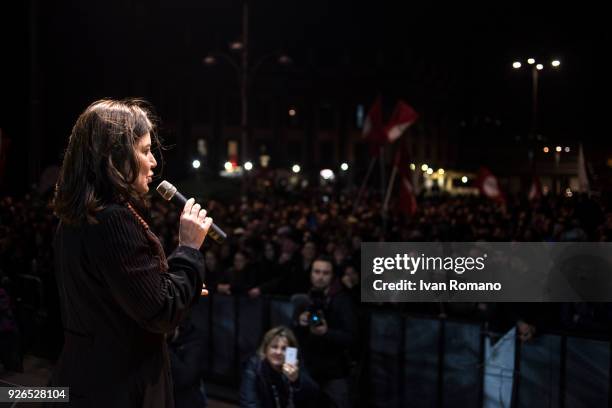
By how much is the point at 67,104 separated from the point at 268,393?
34.0 ft

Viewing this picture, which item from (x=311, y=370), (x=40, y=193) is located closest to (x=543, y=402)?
(x=311, y=370)

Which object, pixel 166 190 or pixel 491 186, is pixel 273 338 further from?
pixel 491 186

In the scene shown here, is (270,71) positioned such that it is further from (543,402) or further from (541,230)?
(543,402)

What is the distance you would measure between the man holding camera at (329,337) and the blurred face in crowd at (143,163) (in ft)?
14.8

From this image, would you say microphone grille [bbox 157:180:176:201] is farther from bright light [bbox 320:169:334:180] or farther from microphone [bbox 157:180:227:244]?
bright light [bbox 320:169:334:180]

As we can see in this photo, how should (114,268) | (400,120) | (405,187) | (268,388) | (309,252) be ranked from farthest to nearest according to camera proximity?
(400,120)
(405,187)
(309,252)
(268,388)
(114,268)

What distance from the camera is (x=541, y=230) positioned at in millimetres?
11250

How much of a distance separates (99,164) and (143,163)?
0.43ft

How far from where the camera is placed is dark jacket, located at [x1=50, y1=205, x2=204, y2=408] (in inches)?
74.9

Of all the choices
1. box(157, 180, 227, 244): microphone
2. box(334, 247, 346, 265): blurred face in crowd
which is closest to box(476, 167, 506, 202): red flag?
box(334, 247, 346, 265): blurred face in crowd

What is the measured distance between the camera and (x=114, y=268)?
74.5 inches

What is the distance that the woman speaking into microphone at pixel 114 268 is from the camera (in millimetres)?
1916

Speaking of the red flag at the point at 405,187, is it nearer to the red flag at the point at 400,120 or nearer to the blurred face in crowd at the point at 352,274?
the red flag at the point at 400,120

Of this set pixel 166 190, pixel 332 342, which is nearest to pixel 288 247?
pixel 332 342
